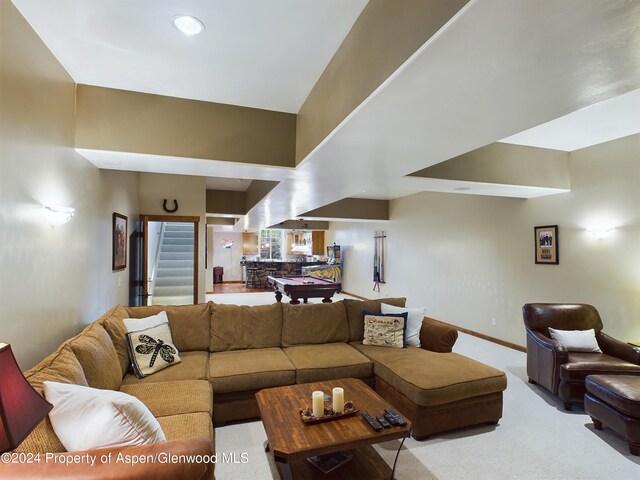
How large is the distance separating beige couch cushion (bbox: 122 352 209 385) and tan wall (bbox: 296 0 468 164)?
2.12m

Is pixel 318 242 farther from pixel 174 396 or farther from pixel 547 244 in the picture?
pixel 174 396

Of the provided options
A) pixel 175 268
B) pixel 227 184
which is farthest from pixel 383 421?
pixel 175 268

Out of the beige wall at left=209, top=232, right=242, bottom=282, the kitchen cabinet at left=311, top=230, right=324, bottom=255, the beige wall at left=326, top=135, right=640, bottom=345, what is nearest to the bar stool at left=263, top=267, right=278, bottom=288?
the kitchen cabinet at left=311, top=230, right=324, bottom=255

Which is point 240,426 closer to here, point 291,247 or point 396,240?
point 396,240

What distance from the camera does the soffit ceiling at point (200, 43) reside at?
1.79m

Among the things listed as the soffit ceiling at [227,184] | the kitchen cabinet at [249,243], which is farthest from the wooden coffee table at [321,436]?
the kitchen cabinet at [249,243]

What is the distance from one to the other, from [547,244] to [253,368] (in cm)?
433

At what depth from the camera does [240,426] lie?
2.72m

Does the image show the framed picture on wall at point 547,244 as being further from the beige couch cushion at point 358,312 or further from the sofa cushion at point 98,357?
the sofa cushion at point 98,357

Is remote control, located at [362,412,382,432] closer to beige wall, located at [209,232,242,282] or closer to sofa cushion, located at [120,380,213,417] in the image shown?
sofa cushion, located at [120,380,213,417]

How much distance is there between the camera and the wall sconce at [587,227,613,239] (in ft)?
12.9

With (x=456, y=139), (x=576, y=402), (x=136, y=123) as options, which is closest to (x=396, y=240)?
(x=576, y=402)

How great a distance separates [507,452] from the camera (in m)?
2.43

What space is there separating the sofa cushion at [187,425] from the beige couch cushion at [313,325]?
1477mm
